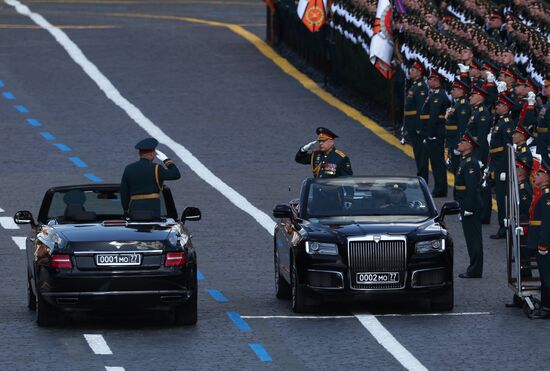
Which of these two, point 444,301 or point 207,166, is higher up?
point 444,301

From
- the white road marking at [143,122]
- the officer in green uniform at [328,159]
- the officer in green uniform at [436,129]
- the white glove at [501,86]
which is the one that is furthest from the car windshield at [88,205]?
the officer in green uniform at [436,129]

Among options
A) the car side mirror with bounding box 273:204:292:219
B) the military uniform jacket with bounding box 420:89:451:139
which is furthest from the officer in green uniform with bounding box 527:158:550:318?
the military uniform jacket with bounding box 420:89:451:139

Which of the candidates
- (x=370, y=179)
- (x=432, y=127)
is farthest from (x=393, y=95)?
(x=370, y=179)

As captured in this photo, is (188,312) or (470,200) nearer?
Answer: (188,312)

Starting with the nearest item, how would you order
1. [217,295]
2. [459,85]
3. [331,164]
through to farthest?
[217,295]
[331,164]
[459,85]

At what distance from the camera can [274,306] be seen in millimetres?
21250

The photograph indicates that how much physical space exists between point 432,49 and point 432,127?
3.95m

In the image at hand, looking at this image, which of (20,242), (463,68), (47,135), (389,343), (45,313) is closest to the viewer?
(389,343)

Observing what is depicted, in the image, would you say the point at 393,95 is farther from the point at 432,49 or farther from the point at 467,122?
the point at 467,122

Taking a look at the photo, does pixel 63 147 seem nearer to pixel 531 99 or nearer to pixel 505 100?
pixel 531 99

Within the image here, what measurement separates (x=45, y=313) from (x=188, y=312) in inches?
57.3

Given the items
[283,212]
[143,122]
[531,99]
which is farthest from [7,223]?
[143,122]

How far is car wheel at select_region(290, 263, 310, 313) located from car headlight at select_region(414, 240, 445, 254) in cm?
132

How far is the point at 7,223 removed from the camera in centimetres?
2761
